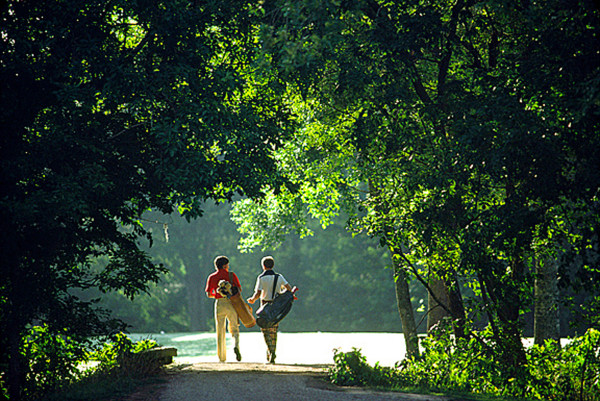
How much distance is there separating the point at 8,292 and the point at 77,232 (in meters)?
1.29

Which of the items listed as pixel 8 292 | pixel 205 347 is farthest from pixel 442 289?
pixel 205 347

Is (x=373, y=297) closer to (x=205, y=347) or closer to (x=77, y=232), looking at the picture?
(x=205, y=347)

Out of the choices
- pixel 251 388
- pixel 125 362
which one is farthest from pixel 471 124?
pixel 125 362

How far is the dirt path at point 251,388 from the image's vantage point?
29.9ft

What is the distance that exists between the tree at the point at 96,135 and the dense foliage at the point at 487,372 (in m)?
3.32

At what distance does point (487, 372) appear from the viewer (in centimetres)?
1090

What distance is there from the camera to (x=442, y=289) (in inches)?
606

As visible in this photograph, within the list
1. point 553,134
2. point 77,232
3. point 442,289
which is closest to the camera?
point 553,134

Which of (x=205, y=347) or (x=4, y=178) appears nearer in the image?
(x=4, y=178)

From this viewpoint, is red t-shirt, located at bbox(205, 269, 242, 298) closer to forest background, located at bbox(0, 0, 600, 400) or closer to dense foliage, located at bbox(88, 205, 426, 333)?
forest background, located at bbox(0, 0, 600, 400)

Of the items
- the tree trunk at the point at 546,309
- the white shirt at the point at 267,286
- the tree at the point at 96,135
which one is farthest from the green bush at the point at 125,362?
the tree trunk at the point at 546,309

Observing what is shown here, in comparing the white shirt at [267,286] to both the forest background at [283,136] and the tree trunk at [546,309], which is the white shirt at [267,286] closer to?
the forest background at [283,136]

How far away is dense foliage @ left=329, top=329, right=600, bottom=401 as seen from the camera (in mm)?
10492

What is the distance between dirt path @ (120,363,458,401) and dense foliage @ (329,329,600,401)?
0.66 m
